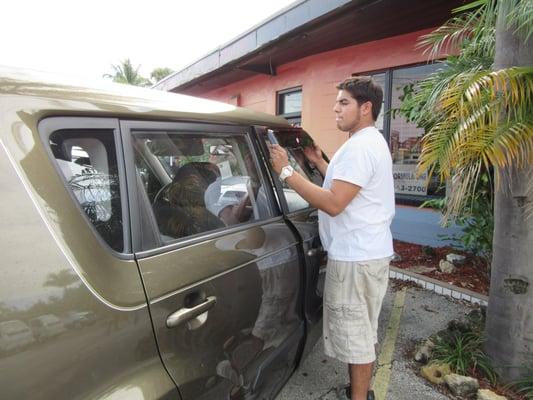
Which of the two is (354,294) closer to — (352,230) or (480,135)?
(352,230)

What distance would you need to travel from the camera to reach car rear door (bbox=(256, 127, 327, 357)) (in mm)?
2154

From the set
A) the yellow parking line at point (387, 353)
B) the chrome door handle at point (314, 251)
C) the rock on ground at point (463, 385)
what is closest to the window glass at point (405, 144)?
the yellow parking line at point (387, 353)

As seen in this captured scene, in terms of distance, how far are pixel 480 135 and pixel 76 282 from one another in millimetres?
2167

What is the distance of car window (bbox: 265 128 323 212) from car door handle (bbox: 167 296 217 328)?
3.23ft

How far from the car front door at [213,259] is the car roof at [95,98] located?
5cm

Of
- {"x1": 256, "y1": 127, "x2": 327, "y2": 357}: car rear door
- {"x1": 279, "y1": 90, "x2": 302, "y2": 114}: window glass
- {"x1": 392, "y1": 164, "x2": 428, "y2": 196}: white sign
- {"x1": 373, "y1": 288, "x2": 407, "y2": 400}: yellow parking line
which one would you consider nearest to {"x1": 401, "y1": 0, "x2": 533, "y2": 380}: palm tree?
{"x1": 373, "y1": 288, "x2": 407, "y2": 400}: yellow parking line

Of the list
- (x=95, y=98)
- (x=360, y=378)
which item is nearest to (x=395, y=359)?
(x=360, y=378)

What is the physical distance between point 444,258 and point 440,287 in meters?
0.95

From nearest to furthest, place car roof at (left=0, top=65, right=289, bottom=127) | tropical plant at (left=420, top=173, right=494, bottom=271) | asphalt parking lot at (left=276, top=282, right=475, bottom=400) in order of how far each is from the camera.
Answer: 1. car roof at (left=0, top=65, right=289, bottom=127)
2. asphalt parking lot at (left=276, top=282, right=475, bottom=400)
3. tropical plant at (left=420, top=173, right=494, bottom=271)

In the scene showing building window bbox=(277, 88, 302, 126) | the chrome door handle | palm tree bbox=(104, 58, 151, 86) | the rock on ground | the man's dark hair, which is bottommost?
the rock on ground

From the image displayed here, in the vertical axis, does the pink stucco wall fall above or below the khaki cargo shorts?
above

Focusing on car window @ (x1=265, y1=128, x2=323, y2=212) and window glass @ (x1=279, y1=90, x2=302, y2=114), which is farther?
window glass @ (x1=279, y1=90, x2=302, y2=114)

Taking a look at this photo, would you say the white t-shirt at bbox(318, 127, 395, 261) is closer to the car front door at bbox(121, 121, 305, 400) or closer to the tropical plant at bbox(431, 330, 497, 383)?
the car front door at bbox(121, 121, 305, 400)

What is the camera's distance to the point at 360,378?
7.06ft
